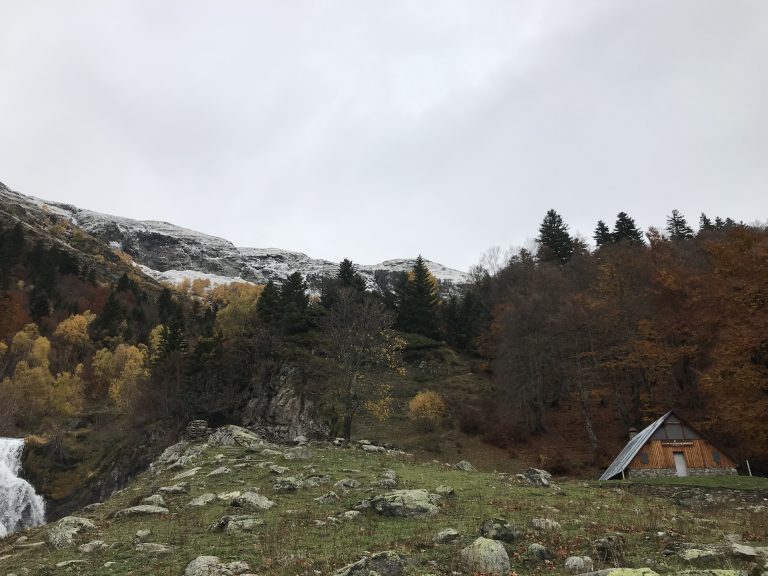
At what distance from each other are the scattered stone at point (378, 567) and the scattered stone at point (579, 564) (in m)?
2.79

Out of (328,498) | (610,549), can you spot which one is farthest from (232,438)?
(610,549)

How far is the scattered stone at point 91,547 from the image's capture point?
36.1 feet

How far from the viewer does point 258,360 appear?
50.8 m

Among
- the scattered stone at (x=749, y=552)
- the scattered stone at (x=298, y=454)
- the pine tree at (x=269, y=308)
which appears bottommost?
the scattered stone at (x=749, y=552)

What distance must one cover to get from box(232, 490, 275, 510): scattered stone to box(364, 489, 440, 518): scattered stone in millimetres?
2941

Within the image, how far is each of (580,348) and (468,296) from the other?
113 feet

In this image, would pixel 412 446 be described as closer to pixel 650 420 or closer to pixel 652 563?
pixel 650 420

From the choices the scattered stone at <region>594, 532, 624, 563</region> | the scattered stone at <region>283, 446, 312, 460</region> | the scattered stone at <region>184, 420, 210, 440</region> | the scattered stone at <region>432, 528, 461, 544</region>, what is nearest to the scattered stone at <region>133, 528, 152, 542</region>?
the scattered stone at <region>432, 528, 461, 544</region>

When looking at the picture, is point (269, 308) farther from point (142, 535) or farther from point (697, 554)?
point (697, 554)

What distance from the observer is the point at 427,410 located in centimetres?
4628

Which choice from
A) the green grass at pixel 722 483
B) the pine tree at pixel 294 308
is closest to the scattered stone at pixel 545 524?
the green grass at pixel 722 483

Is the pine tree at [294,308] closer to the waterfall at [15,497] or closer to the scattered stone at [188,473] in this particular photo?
the waterfall at [15,497]

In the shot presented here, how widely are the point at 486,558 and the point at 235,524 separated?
6724mm

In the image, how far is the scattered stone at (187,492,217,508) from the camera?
15.3 m
